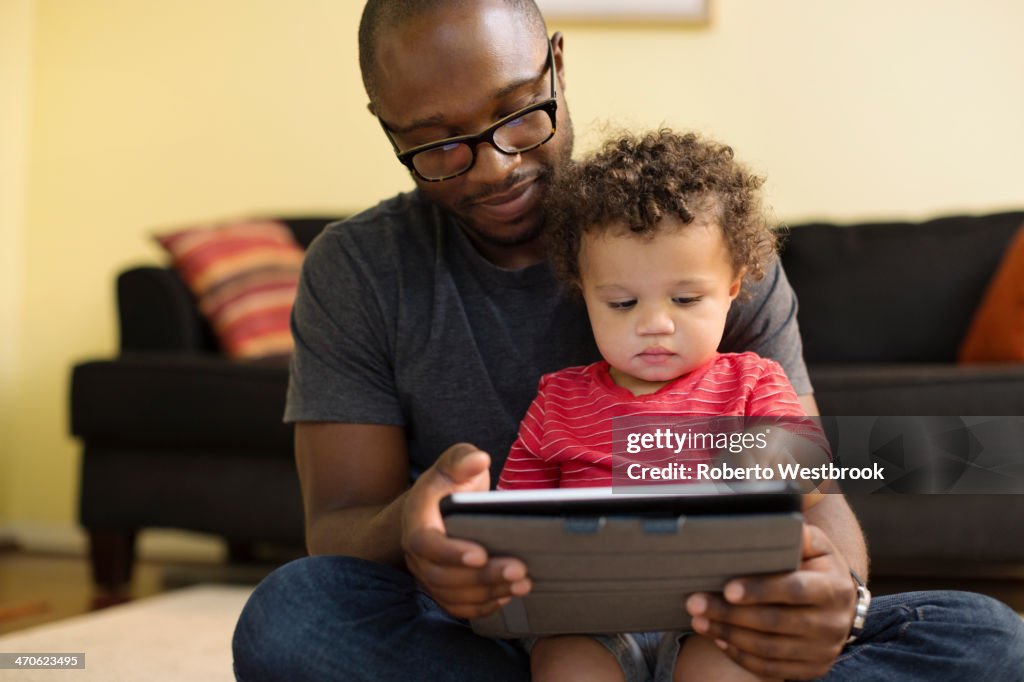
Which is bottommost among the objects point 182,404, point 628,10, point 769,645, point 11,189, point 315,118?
point 182,404

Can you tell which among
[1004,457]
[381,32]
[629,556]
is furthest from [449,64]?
[1004,457]

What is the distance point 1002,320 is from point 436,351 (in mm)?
1883

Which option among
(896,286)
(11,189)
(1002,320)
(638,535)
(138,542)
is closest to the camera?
(638,535)

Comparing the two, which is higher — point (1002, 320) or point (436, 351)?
point (436, 351)

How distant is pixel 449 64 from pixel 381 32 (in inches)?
5.3

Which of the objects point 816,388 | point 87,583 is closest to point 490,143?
point 816,388

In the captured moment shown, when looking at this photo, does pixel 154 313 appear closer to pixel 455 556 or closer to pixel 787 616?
pixel 455 556

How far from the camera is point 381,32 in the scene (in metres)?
1.51

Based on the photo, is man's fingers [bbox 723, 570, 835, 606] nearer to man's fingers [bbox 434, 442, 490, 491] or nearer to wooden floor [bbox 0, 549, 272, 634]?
man's fingers [bbox 434, 442, 490, 491]

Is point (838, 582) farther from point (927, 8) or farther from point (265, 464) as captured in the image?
point (927, 8)

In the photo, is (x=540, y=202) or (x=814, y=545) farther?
(x=540, y=202)

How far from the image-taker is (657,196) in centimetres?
133

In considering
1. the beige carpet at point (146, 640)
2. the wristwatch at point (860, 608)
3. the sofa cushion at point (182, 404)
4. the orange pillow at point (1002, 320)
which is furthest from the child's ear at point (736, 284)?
the orange pillow at point (1002, 320)

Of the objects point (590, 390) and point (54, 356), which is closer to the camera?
point (590, 390)
